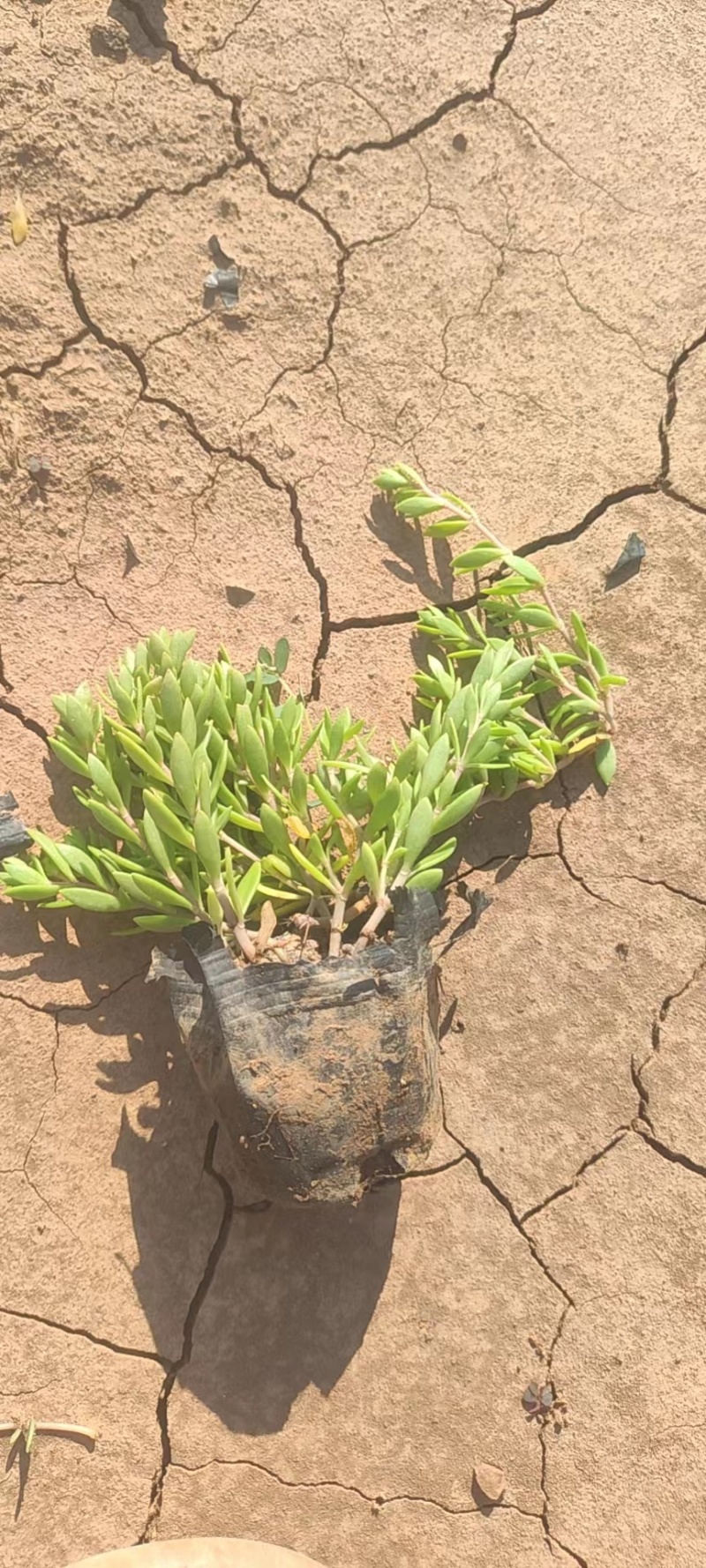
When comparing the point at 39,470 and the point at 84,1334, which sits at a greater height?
the point at 39,470

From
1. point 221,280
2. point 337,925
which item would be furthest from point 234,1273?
point 221,280

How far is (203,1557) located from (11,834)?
4.86ft

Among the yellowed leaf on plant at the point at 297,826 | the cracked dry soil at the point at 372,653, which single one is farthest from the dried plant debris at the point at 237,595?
the yellowed leaf on plant at the point at 297,826

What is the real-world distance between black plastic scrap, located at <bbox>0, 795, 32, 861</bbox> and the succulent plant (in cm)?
3

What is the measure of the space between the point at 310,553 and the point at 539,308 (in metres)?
0.79

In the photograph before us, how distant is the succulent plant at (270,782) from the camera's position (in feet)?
6.66

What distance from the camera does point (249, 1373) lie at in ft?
7.53

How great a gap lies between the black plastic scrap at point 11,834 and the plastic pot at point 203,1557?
1402 millimetres

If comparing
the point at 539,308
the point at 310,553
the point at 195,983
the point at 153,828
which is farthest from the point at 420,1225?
the point at 539,308

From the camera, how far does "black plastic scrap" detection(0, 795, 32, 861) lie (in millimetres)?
2213

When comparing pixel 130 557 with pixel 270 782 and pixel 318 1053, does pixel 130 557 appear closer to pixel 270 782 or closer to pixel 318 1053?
pixel 270 782

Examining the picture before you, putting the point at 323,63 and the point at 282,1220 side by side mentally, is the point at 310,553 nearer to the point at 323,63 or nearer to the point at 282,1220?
the point at 323,63

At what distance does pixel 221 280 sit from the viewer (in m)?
2.42

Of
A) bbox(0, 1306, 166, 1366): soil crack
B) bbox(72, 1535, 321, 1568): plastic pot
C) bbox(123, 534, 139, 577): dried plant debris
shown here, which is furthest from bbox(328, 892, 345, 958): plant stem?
bbox(72, 1535, 321, 1568): plastic pot
